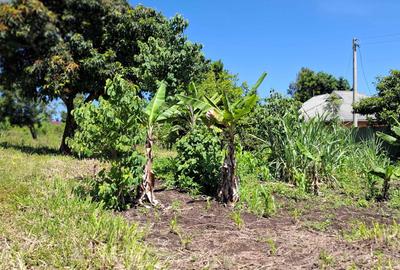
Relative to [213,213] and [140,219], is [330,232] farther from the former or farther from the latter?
[140,219]

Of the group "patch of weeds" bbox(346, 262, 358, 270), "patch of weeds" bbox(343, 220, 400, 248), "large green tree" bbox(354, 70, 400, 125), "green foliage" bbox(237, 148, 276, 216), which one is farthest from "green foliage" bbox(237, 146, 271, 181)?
"large green tree" bbox(354, 70, 400, 125)

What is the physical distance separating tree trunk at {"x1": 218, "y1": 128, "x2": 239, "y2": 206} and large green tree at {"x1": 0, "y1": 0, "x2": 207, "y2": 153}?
20.5 feet

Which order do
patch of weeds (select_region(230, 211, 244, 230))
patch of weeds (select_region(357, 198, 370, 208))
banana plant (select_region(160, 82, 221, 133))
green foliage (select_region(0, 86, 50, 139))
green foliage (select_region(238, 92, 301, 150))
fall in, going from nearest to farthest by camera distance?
1. patch of weeds (select_region(230, 211, 244, 230))
2. patch of weeds (select_region(357, 198, 370, 208))
3. banana plant (select_region(160, 82, 221, 133))
4. green foliage (select_region(238, 92, 301, 150))
5. green foliage (select_region(0, 86, 50, 139))

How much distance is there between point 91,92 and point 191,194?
9043mm

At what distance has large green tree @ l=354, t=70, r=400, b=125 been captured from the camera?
20023 mm

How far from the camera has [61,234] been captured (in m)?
4.84

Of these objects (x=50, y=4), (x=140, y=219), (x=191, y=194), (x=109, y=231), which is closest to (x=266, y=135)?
(x=191, y=194)

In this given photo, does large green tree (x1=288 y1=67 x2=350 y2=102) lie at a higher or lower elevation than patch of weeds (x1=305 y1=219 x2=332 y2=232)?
higher

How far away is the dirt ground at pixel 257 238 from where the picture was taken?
4.66m

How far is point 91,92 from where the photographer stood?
15.5m

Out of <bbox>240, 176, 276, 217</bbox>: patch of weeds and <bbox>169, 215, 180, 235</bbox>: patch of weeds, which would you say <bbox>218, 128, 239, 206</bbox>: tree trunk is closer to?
<bbox>240, 176, 276, 217</bbox>: patch of weeds

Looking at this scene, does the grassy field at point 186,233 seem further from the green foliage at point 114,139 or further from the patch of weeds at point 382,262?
the green foliage at point 114,139

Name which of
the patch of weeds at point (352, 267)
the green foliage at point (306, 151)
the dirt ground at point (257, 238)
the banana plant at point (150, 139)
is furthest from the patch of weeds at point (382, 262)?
the green foliage at point (306, 151)

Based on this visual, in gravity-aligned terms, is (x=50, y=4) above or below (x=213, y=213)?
above
